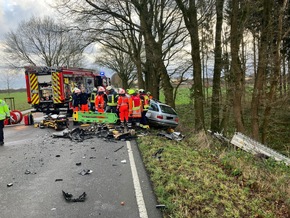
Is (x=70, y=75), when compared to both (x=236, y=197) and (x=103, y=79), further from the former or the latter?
(x=236, y=197)

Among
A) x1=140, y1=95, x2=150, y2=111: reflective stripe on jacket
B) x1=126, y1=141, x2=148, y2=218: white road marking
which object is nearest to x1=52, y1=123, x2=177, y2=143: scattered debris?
x1=140, y1=95, x2=150, y2=111: reflective stripe on jacket

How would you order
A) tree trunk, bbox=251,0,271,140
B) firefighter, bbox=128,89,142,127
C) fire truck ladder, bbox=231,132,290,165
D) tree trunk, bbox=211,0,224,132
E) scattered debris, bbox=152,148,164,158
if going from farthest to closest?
tree trunk, bbox=211,0,224,132 < tree trunk, bbox=251,0,271,140 < firefighter, bbox=128,89,142,127 < fire truck ladder, bbox=231,132,290,165 < scattered debris, bbox=152,148,164,158

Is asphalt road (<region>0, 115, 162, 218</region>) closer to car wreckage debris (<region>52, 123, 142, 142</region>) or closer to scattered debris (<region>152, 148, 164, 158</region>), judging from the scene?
scattered debris (<region>152, 148, 164, 158</region>)

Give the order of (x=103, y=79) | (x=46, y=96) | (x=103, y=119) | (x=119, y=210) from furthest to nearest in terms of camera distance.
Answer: (x=103, y=79), (x=46, y=96), (x=103, y=119), (x=119, y=210)

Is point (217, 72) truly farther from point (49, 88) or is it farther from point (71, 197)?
point (71, 197)

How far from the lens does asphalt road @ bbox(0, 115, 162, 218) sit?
4.05 meters

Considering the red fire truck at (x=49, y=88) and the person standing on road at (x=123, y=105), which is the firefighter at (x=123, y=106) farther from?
the red fire truck at (x=49, y=88)

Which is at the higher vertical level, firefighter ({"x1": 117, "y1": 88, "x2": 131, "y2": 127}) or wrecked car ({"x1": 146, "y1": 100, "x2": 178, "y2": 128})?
firefighter ({"x1": 117, "y1": 88, "x2": 131, "y2": 127})

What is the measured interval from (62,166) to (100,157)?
108cm

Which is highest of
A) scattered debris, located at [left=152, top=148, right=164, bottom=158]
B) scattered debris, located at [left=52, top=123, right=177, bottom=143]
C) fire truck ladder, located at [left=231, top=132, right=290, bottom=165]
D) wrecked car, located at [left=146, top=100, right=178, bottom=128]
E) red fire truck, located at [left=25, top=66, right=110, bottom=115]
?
red fire truck, located at [left=25, top=66, right=110, bottom=115]

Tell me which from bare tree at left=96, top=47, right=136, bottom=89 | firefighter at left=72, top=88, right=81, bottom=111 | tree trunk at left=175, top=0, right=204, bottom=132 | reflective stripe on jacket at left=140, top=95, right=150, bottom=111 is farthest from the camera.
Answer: bare tree at left=96, top=47, right=136, bottom=89

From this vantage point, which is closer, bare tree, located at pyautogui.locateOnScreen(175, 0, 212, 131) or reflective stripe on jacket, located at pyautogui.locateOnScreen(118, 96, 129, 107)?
reflective stripe on jacket, located at pyautogui.locateOnScreen(118, 96, 129, 107)

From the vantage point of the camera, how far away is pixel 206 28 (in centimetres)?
1933

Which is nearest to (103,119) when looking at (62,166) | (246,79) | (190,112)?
(62,166)
